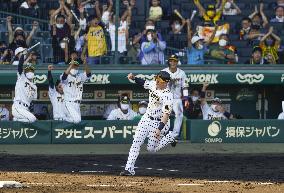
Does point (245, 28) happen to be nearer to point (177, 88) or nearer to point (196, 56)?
point (196, 56)

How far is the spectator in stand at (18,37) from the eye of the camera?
76.0 ft

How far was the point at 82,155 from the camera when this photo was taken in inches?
792

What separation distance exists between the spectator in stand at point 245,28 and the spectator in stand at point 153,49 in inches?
103

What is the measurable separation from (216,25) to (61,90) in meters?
4.98

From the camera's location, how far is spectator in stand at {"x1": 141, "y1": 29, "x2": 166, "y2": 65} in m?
23.4

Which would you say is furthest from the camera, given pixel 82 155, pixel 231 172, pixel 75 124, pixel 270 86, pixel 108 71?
pixel 270 86

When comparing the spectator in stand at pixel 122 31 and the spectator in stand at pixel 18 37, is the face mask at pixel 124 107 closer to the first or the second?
the spectator in stand at pixel 122 31

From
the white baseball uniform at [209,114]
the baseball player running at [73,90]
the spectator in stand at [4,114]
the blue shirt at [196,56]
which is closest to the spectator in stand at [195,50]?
the blue shirt at [196,56]

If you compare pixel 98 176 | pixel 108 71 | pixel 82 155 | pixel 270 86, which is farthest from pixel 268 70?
pixel 98 176

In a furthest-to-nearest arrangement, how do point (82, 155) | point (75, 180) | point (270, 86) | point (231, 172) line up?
point (270, 86) < point (82, 155) < point (231, 172) < point (75, 180)

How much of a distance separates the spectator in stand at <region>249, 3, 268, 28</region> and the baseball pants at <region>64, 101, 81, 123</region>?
609 cm

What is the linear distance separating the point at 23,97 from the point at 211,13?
251 inches

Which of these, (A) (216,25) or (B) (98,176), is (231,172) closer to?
(B) (98,176)

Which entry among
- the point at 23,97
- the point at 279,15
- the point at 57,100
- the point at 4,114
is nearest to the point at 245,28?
the point at 279,15
